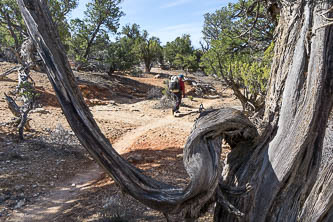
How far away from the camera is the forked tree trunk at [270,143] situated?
5.39 ft

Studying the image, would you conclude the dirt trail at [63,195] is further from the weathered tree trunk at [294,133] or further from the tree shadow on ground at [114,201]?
the weathered tree trunk at [294,133]

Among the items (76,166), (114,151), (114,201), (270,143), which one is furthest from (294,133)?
(76,166)

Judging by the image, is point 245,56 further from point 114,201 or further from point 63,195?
point 63,195

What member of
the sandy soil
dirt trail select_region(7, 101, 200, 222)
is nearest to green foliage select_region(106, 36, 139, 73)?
the sandy soil

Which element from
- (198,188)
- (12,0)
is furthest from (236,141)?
(12,0)

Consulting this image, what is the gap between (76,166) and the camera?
224 inches

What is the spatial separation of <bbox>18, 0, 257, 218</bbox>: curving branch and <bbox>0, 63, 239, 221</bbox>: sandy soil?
1.95 metres

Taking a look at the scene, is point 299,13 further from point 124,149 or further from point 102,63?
point 102,63

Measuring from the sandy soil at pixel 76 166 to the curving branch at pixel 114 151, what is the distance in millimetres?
1951

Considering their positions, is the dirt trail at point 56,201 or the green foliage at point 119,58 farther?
the green foliage at point 119,58

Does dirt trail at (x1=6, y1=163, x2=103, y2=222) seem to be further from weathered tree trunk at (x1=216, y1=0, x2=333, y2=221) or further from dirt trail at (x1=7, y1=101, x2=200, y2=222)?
weathered tree trunk at (x1=216, y1=0, x2=333, y2=221)

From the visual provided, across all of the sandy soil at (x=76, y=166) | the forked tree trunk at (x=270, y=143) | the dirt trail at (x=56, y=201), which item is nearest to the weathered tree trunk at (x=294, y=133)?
the forked tree trunk at (x=270, y=143)

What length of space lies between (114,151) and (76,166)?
4.53 metres

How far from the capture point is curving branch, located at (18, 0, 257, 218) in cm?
150
